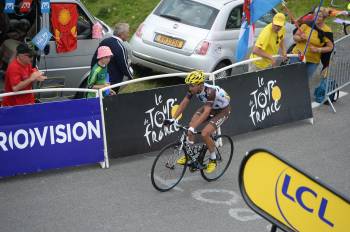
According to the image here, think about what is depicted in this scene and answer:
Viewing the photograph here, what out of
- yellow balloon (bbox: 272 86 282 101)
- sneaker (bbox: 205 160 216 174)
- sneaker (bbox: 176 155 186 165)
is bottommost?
sneaker (bbox: 205 160 216 174)

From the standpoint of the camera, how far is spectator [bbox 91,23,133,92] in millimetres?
9867

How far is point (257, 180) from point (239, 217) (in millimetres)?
4118

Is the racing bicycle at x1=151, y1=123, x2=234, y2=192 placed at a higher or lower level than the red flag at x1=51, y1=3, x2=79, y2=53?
lower

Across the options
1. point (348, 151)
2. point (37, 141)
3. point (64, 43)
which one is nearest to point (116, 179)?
point (37, 141)

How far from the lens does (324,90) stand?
1188cm

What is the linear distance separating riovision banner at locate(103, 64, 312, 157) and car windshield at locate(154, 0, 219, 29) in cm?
224

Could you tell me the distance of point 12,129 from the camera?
841 centimetres

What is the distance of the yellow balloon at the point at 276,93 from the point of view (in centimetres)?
1072

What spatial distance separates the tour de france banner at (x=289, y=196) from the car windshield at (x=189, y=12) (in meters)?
8.71

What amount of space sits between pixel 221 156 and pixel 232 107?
1257 mm

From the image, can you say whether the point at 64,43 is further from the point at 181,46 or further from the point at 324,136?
the point at 324,136

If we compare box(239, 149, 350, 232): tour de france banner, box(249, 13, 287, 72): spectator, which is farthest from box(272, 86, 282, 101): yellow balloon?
box(239, 149, 350, 232): tour de france banner

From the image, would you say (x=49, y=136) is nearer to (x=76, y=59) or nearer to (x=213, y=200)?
(x=213, y=200)

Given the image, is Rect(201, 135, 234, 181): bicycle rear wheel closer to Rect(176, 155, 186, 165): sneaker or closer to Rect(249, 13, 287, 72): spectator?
Rect(176, 155, 186, 165): sneaker
